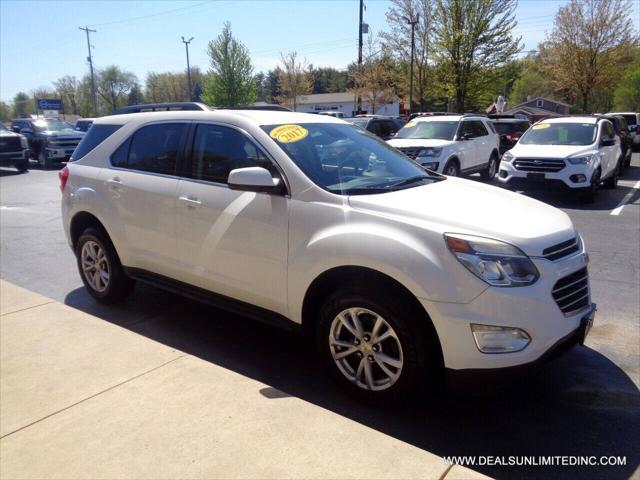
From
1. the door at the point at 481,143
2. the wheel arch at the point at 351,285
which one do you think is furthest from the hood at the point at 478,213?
the door at the point at 481,143

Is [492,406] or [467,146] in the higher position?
[467,146]

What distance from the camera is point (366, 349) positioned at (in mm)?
3133

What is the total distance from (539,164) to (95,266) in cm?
885

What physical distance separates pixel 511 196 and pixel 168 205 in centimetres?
262

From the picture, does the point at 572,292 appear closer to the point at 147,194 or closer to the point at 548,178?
the point at 147,194

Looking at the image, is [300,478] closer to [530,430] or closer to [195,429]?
[195,429]

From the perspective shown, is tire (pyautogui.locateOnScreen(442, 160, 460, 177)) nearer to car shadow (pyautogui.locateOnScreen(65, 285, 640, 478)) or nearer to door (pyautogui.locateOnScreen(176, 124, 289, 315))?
car shadow (pyautogui.locateOnScreen(65, 285, 640, 478))

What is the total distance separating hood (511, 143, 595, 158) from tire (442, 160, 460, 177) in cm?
135

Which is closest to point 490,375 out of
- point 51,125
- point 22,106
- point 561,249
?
point 561,249

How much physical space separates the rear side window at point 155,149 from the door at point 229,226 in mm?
219

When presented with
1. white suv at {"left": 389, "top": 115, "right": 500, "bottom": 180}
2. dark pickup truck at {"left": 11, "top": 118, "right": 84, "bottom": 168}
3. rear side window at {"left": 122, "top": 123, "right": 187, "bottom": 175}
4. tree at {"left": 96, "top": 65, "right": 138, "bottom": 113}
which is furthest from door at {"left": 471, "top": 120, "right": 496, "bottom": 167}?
tree at {"left": 96, "top": 65, "right": 138, "bottom": 113}

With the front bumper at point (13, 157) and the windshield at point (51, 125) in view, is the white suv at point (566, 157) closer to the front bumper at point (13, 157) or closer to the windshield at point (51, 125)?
the front bumper at point (13, 157)

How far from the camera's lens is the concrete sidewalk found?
2.54 meters

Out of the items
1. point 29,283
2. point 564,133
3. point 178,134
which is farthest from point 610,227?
point 29,283
